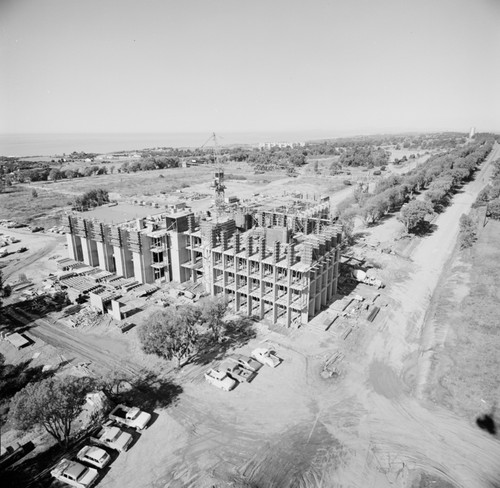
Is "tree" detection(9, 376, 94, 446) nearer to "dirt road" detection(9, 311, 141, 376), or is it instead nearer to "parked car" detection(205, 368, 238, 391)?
"dirt road" detection(9, 311, 141, 376)

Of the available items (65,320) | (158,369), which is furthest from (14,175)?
(158,369)

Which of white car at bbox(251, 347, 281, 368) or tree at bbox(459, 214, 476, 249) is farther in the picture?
tree at bbox(459, 214, 476, 249)

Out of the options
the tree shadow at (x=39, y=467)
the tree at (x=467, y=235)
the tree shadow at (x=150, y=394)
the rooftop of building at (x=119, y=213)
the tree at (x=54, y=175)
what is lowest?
the tree shadow at (x=150, y=394)

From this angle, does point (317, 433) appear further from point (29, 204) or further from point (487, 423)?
point (29, 204)

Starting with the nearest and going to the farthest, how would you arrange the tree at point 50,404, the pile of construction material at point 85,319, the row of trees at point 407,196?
the tree at point 50,404 → the pile of construction material at point 85,319 → the row of trees at point 407,196

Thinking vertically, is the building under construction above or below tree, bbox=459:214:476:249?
above

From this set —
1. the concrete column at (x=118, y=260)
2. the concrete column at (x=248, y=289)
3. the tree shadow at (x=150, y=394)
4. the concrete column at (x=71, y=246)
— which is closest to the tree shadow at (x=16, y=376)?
the tree shadow at (x=150, y=394)

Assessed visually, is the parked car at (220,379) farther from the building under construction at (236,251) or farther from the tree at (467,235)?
the tree at (467,235)

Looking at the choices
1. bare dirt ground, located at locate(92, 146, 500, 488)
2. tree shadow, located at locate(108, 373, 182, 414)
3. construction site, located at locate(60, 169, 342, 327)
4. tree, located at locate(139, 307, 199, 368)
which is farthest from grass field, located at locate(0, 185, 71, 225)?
bare dirt ground, located at locate(92, 146, 500, 488)
